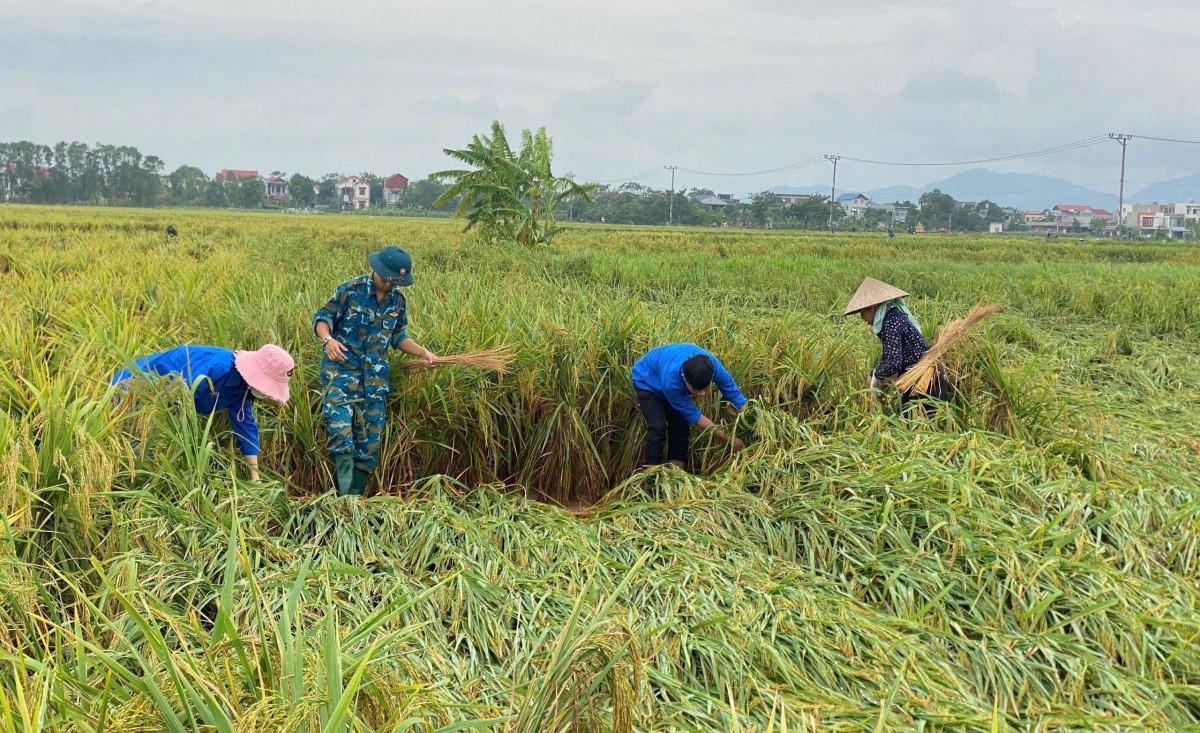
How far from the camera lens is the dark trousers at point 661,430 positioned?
167 inches

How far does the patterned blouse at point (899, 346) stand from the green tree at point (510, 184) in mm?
9195

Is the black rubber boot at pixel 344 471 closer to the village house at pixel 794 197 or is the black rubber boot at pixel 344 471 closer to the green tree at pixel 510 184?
the green tree at pixel 510 184

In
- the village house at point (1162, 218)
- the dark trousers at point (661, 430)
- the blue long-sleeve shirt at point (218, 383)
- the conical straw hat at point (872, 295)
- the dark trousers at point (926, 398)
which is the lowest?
the dark trousers at point (661, 430)

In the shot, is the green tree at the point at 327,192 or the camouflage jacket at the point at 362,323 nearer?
the camouflage jacket at the point at 362,323

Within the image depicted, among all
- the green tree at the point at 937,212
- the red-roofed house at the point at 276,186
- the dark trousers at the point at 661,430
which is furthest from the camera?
the red-roofed house at the point at 276,186

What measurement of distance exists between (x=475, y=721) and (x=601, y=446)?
3.09m

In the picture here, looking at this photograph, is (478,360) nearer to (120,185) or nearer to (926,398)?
(926,398)

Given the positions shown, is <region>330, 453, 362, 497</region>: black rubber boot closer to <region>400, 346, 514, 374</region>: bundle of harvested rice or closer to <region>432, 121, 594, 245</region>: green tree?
<region>400, 346, 514, 374</region>: bundle of harvested rice

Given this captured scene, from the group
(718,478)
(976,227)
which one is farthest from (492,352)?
(976,227)

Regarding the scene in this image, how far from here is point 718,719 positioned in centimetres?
203

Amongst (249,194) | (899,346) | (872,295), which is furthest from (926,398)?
(249,194)

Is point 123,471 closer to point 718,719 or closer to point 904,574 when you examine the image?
point 718,719

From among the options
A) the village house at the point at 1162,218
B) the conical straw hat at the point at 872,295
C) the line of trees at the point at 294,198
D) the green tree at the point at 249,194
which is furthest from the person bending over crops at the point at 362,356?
the village house at the point at 1162,218

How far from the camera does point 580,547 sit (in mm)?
2920
